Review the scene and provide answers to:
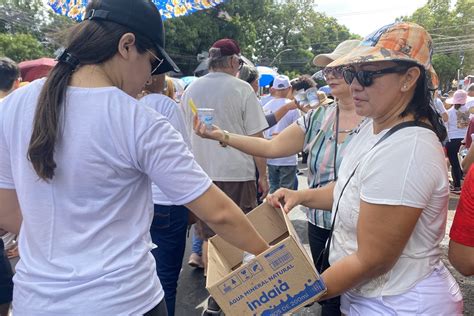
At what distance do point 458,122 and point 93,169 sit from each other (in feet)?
26.8

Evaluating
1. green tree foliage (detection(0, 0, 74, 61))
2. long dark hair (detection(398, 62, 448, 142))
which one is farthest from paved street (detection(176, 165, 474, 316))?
green tree foliage (detection(0, 0, 74, 61))

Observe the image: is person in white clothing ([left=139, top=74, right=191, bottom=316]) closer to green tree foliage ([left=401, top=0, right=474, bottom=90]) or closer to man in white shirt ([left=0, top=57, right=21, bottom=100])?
man in white shirt ([left=0, top=57, right=21, bottom=100])

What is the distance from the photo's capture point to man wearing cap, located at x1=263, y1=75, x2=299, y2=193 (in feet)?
16.5

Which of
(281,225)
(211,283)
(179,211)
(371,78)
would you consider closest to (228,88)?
(179,211)

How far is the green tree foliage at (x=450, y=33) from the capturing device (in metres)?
38.5

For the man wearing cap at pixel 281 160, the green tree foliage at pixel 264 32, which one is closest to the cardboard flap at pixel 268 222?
the man wearing cap at pixel 281 160

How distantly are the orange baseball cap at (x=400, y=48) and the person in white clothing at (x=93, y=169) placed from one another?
72cm

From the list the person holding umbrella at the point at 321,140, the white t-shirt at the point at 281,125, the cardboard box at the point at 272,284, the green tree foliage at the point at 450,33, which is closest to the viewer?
the cardboard box at the point at 272,284

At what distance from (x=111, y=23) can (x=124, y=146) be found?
402 mm

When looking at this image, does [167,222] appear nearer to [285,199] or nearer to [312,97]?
[285,199]

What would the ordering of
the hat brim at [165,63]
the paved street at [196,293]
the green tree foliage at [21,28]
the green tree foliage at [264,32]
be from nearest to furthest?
1. the hat brim at [165,63]
2. the paved street at [196,293]
3. the green tree foliage at [21,28]
4. the green tree foliage at [264,32]

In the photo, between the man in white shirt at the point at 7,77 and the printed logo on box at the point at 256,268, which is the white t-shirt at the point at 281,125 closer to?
the man in white shirt at the point at 7,77

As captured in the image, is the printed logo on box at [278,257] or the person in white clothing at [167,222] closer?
the printed logo on box at [278,257]

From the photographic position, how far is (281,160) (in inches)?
196
